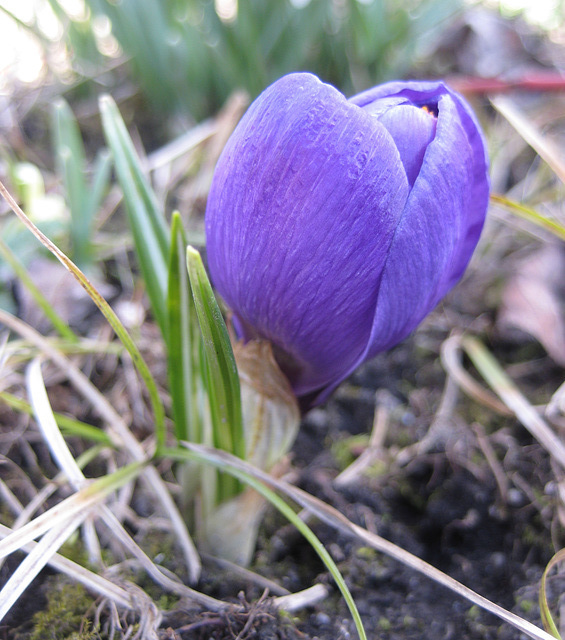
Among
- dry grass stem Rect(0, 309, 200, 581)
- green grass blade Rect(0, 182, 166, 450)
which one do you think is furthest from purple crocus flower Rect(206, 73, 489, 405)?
dry grass stem Rect(0, 309, 200, 581)

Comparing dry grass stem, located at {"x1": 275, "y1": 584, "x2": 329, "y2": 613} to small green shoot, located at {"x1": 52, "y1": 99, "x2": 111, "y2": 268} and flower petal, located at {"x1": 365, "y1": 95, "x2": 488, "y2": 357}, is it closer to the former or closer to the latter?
flower petal, located at {"x1": 365, "y1": 95, "x2": 488, "y2": 357}

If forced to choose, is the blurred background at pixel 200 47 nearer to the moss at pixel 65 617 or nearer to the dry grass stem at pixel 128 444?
the dry grass stem at pixel 128 444

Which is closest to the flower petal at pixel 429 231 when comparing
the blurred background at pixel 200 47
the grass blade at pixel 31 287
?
the grass blade at pixel 31 287

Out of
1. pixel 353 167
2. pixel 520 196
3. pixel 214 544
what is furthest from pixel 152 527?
pixel 520 196

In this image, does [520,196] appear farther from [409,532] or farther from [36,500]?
[36,500]

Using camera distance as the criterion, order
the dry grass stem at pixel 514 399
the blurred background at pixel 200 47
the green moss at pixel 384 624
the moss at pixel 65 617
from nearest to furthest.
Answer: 1. the moss at pixel 65 617
2. the green moss at pixel 384 624
3. the dry grass stem at pixel 514 399
4. the blurred background at pixel 200 47

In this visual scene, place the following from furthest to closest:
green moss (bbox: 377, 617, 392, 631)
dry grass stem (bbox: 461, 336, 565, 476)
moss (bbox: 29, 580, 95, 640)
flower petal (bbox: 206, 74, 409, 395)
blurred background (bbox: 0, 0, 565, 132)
A: blurred background (bbox: 0, 0, 565, 132)
dry grass stem (bbox: 461, 336, 565, 476)
green moss (bbox: 377, 617, 392, 631)
moss (bbox: 29, 580, 95, 640)
flower petal (bbox: 206, 74, 409, 395)
